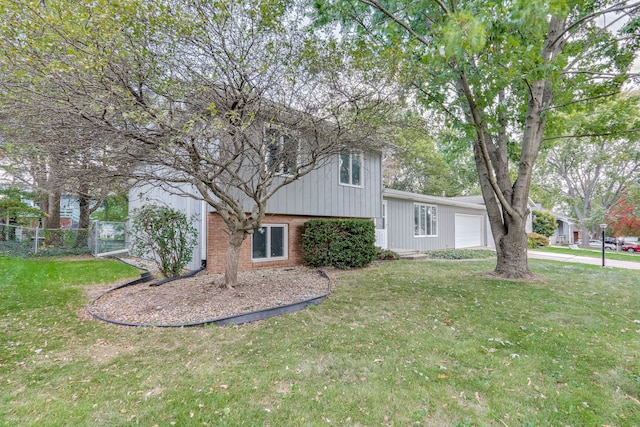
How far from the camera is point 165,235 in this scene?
6738 millimetres

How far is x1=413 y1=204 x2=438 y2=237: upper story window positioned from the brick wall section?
711 cm

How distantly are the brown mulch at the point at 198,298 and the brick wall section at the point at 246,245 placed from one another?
2.15 ft

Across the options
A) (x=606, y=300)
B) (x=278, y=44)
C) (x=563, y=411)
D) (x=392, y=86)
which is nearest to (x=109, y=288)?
(x=278, y=44)

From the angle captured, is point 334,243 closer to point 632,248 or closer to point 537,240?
point 537,240

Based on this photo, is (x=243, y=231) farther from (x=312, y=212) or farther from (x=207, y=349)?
(x=312, y=212)

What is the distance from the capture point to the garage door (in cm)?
1759

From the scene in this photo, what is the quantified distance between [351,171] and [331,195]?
1.33 m

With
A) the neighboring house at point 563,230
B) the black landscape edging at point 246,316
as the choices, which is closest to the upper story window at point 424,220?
the black landscape edging at point 246,316

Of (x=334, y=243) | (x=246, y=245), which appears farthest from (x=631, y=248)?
(x=246, y=245)

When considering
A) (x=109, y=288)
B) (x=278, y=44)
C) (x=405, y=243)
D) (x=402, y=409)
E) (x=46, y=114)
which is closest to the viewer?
(x=402, y=409)

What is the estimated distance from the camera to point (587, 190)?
22781 millimetres

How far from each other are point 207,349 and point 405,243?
460 inches

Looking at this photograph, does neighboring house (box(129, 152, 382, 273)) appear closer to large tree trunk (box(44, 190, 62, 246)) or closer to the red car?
large tree trunk (box(44, 190, 62, 246))

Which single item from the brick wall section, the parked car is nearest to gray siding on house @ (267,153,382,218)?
the brick wall section
